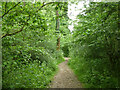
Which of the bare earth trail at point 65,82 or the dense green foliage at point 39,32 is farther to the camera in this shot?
the bare earth trail at point 65,82

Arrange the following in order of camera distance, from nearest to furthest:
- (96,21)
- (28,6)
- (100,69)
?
(28,6) < (96,21) < (100,69)

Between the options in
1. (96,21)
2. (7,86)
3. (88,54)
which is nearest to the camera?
(7,86)

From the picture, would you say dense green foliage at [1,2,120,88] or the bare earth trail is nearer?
dense green foliage at [1,2,120,88]

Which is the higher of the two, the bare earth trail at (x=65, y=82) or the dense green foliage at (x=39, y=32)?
the dense green foliage at (x=39, y=32)

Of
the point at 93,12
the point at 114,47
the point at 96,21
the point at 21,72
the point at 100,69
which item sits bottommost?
the point at 100,69

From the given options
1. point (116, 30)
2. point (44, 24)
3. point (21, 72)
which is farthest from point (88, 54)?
point (44, 24)

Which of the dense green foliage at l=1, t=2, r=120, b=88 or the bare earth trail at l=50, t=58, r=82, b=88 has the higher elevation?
the dense green foliage at l=1, t=2, r=120, b=88

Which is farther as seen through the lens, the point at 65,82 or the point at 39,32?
the point at 65,82

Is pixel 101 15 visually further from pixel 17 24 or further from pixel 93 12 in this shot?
pixel 17 24

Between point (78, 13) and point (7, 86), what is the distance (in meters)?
3.75

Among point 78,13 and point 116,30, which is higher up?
point 78,13

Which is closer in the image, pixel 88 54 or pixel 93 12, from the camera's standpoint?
pixel 93 12

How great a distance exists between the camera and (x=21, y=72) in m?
4.43

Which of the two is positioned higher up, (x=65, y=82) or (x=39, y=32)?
(x=39, y=32)
